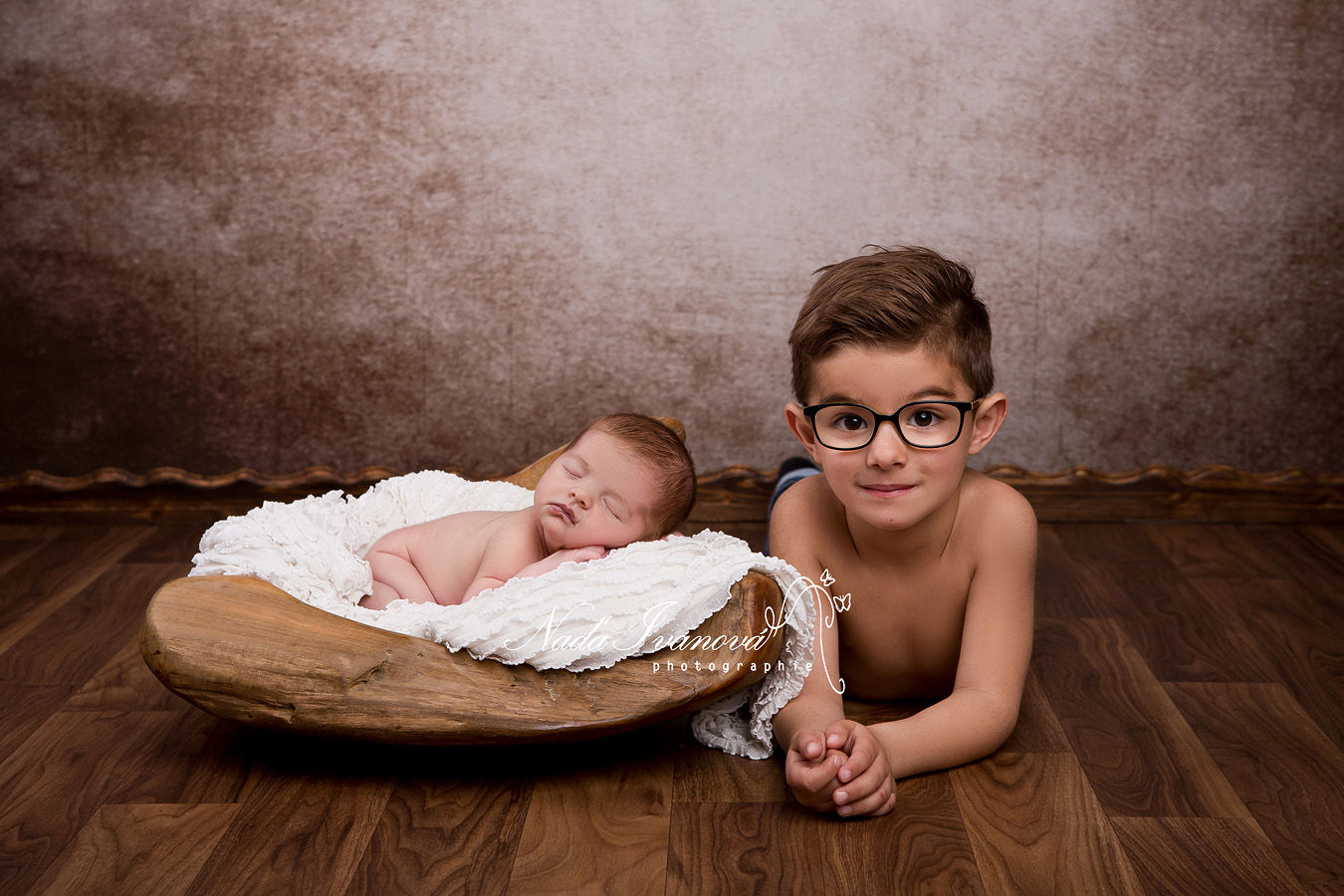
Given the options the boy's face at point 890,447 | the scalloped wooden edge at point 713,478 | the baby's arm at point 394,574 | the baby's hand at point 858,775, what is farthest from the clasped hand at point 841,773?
the scalloped wooden edge at point 713,478

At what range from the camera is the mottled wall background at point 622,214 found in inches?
84.0

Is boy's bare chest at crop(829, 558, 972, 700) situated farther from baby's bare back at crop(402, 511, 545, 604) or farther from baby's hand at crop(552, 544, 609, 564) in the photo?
baby's bare back at crop(402, 511, 545, 604)

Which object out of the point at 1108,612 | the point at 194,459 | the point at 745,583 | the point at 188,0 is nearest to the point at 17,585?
the point at 194,459

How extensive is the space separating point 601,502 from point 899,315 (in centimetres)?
49

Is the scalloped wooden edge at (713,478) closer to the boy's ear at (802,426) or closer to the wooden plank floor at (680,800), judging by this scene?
the wooden plank floor at (680,800)

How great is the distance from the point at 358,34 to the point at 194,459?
93cm

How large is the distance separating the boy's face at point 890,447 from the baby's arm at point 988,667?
121 mm

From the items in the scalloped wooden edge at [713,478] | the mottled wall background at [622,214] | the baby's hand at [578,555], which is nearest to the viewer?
the baby's hand at [578,555]

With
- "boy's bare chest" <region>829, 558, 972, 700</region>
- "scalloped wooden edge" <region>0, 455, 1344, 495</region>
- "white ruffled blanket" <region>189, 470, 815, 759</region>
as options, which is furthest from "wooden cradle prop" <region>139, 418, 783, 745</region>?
"scalloped wooden edge" <region>0, 455, 1344, 495</region>

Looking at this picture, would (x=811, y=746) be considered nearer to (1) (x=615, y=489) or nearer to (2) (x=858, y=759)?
(2) (x=858, y=759)

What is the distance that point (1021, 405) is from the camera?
7.38ft

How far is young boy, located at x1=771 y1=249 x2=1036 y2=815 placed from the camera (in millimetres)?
1177

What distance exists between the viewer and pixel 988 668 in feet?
4.13

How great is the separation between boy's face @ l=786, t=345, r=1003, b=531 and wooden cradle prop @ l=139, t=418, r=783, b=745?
19cm
